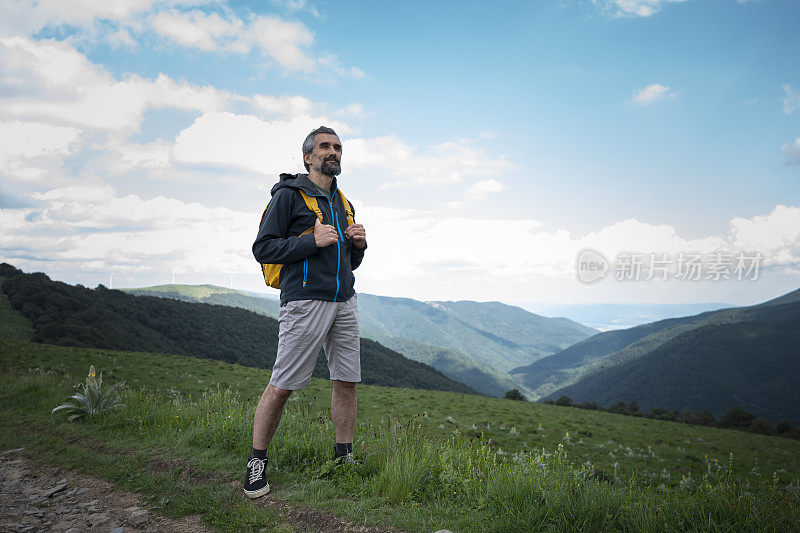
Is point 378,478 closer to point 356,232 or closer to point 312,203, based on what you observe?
point 356,232

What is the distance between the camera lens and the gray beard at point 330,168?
3.89 meters

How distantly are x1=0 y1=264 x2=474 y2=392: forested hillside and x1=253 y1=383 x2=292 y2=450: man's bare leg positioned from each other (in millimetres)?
79737

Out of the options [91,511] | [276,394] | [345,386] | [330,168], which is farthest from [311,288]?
[91,511]

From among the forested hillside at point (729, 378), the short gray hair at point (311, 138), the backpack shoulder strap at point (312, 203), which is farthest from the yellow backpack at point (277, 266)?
the forested hillside at point (729, 378)

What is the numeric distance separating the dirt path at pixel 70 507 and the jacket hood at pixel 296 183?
2.87 metres

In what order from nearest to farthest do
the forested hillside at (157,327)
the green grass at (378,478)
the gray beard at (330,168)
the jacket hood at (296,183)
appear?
the green grass at (378,478), the jacket hood at (296,183), the gray beard at (330,168), the forested hillside at (157,327)

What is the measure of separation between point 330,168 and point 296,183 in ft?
1.23

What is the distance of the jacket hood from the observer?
374 cm

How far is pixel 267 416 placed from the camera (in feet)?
11.8

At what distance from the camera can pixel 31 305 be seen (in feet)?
238

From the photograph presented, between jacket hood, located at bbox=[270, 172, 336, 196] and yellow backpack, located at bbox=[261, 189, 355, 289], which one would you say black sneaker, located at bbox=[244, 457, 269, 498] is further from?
jacket hood, located at bbox=[270, 172, 336, 196]

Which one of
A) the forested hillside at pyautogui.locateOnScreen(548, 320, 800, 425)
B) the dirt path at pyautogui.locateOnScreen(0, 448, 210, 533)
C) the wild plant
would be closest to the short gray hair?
the dirt path at pyautogui.locateOnScreen(0, 448, 210, 533)

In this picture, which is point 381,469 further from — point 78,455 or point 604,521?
point 78,455

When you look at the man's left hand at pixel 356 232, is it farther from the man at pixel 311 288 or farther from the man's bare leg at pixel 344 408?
the man's bare leg at pixel 344 408
